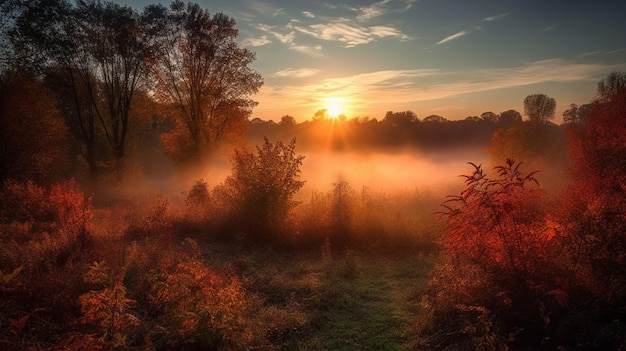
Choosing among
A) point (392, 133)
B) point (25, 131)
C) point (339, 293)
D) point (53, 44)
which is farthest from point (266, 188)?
point (392, 133)

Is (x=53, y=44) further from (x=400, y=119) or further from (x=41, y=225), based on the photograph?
(x=400, y=119)

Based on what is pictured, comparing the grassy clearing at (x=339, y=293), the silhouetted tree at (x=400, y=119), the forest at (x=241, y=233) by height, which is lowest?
the grassy clearing at (x=339, y=293)

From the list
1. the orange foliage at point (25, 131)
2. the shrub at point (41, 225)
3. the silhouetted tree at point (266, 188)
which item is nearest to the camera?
the shrub at point (41, 225)

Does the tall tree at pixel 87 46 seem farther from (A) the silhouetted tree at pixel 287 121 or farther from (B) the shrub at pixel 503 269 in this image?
(A) the silhouetted tree at pixel 287 121

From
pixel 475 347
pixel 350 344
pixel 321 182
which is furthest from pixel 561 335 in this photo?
pixel 321 182

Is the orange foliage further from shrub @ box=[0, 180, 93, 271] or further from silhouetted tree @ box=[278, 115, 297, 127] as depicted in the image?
silhouetted tree @ box=[278, 115, 297, 127]

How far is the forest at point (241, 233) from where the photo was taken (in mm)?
5598

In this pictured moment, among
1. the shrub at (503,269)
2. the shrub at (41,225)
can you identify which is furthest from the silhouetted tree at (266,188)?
the shrub at (503,269)

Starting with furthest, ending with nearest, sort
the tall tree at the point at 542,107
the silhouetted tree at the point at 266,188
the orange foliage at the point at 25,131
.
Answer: the tall tree at the point at 542,107, the orange foliage at the point at 25,131, the silhouetted tree at the point at 266,188

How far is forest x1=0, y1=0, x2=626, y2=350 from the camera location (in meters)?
5.60

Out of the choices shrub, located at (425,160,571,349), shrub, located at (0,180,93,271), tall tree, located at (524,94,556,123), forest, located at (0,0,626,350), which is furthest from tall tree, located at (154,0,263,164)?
tall tree, located at (524,94,556,123)

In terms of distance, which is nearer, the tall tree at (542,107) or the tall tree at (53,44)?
the tall tree at (53,44)

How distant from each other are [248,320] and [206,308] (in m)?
1.42

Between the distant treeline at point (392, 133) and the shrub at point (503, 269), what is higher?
the distant treeline at point (392, 133)
